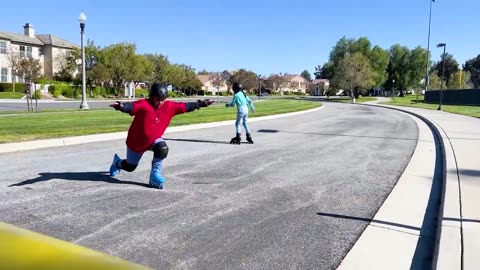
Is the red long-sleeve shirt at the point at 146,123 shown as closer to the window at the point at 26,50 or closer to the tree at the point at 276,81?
the window at the point at 26,50

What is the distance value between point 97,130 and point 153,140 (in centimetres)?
667

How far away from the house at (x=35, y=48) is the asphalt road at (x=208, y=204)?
→ 176 ft

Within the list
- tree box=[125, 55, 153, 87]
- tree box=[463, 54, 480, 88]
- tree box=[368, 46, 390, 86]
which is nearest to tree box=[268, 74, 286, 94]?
tree box=[368, 46, 390, 86]

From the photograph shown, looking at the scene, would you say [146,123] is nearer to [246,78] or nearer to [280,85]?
[246,78]

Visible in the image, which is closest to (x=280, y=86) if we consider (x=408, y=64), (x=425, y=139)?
(x=408, y=64)

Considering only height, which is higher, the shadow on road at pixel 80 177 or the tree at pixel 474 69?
the tree at pixel 474 69

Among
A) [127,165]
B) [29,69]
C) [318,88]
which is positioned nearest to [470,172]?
[127,165]

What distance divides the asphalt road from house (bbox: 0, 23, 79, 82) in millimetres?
53562

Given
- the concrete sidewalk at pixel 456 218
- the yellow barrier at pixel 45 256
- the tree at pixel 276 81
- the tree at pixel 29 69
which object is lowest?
the concrete sidewalk at pixel 456 218

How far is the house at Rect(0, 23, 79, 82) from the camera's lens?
55.7m

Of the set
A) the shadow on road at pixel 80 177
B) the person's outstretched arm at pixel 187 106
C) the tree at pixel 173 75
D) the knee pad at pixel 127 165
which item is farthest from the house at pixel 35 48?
the person's outstretched arm at pixel 187 106

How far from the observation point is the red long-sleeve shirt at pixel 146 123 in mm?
6105

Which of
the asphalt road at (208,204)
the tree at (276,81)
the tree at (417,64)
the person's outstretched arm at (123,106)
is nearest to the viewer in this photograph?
the asphalt road at (208,204)

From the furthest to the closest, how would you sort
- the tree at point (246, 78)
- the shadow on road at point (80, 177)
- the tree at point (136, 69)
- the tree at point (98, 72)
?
the tree at point (246, 78) < the tree at point (136, 69) < the tree at point (98, 72) < the shadow on road at point (80, 177)
